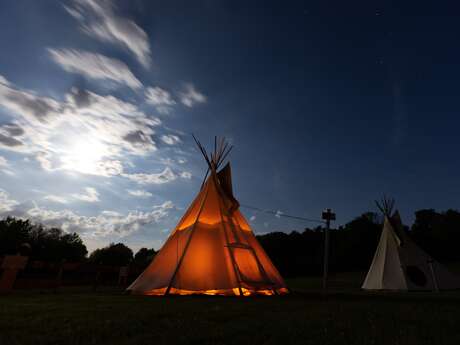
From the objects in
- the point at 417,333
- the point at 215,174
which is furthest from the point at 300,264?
the point at 417,333

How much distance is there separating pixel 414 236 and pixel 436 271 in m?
20.5

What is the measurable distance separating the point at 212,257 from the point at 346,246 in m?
31.9

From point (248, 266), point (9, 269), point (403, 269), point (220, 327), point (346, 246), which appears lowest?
point (220, 327)

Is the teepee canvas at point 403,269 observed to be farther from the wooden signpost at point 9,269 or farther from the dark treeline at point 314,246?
the wooden signpost at point 9,269

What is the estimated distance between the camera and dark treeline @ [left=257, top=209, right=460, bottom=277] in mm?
32562

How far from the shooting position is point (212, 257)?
9695 millimetres

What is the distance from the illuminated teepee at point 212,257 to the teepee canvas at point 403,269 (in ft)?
29.8

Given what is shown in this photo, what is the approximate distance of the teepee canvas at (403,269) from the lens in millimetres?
16469

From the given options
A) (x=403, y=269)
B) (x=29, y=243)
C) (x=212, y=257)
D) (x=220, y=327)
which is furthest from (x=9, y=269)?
(x=29, y=243)

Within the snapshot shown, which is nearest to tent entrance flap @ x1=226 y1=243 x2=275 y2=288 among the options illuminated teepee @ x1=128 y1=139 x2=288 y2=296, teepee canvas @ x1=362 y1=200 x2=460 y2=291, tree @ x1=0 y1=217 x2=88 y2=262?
illuminated teepee @ x1=128 y1=139 x2=288 y2=296

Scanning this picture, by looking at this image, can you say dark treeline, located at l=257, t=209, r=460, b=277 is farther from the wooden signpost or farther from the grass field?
the grass field

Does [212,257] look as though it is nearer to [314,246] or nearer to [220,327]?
[220,327]

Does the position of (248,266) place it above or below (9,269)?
above

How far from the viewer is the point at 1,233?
35000 millimetres
